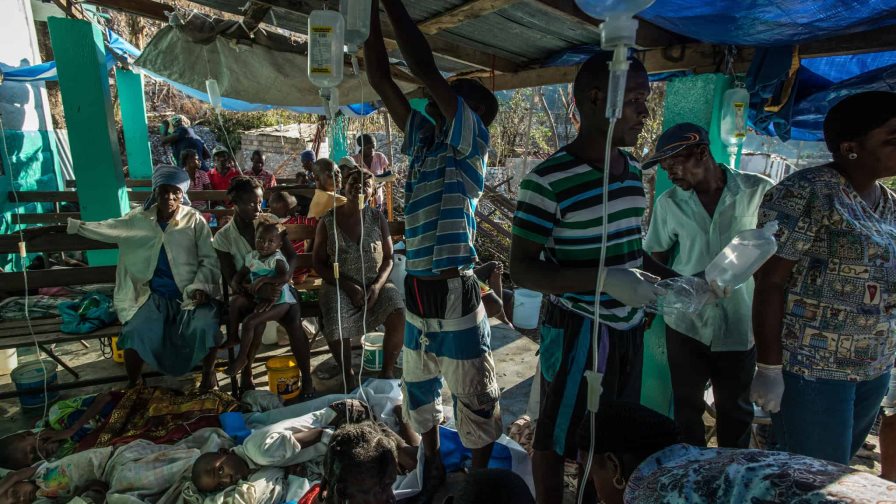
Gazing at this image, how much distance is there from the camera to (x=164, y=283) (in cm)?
361

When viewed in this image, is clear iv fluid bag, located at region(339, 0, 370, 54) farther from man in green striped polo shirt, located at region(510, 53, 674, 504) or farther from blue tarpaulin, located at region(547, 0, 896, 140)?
blue tarpaulin, located at region(547, 0, 896, 140)

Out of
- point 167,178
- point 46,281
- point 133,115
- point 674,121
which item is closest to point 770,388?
point 674,121

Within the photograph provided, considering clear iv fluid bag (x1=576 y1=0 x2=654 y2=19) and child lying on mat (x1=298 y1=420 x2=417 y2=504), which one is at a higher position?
clear iv fluid bag (x1=576 y1=0 x2=654 y2=19)

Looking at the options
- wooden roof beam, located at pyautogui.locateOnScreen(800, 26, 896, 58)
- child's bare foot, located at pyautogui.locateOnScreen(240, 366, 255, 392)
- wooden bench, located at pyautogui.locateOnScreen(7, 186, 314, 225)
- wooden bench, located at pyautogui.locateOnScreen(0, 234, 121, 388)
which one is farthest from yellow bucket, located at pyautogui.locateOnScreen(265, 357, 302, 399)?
wooden roof beam, located at pyautogui.locateOnScreen(800, 26, 896, 58)

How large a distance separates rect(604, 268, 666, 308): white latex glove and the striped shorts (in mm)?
892

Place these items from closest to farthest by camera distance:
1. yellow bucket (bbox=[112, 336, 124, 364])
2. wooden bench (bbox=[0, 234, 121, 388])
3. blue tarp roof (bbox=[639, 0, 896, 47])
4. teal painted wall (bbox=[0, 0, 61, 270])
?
blue tarp roof (bbox=[639, 0, 896, 47]), wooden bench (bbox=[0, 234, 121, 388]), yellow bucket (bbox=[112, 336, 124, 364]), teal painted wall (bbox=[0, 0, 61, 270])

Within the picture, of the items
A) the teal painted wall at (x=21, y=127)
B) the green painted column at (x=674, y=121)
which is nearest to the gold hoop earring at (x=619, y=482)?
the green painted column at (x=674, y=121)

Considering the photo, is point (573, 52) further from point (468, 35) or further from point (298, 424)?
point (298, 424)

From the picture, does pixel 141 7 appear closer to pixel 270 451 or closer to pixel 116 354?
pixel 116 354

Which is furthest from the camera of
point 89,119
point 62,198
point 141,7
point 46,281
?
point 62,198

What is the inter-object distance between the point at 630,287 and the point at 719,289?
0.31 meters

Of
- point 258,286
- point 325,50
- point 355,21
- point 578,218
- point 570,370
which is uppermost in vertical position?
point 355,21

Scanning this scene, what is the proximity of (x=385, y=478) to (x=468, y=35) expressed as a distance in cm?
282

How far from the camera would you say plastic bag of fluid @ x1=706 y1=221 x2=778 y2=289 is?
57.3 inches
